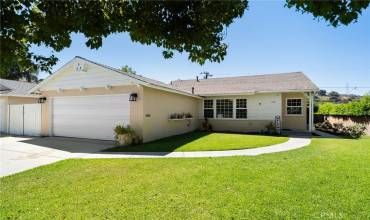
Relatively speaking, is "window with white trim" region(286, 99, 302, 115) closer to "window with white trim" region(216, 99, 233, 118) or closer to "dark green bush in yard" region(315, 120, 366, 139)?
"dark green bush in yard" region(315, 120, 366, 139)

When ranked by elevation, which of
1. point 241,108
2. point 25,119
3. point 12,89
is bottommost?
point 25,119

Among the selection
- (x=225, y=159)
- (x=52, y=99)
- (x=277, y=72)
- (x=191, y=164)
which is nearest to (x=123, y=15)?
(x=191, y=164)

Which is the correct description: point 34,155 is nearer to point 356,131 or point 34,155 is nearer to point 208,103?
point 208,103

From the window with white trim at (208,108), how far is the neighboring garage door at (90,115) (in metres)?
8.42

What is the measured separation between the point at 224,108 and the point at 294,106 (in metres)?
5.12

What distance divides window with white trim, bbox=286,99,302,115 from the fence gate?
1739cm

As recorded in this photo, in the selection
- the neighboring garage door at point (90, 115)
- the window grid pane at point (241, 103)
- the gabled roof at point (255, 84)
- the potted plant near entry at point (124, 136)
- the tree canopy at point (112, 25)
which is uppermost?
the gabled roof at point (255, 84)

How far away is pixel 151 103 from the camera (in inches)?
471

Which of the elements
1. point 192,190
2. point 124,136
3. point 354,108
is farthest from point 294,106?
point 192,190

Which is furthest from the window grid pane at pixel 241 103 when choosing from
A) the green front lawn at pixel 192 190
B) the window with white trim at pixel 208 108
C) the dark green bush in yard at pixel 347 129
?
the green front lawn at pixel 192 190

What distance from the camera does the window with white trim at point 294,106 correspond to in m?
16.4

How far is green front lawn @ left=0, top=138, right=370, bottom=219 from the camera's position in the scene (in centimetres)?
381

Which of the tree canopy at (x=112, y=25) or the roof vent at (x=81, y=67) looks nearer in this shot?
the tree canopy at (x=112, y=25)

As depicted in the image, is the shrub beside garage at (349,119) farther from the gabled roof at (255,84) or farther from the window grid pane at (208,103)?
the window grid pane at (208,103)
